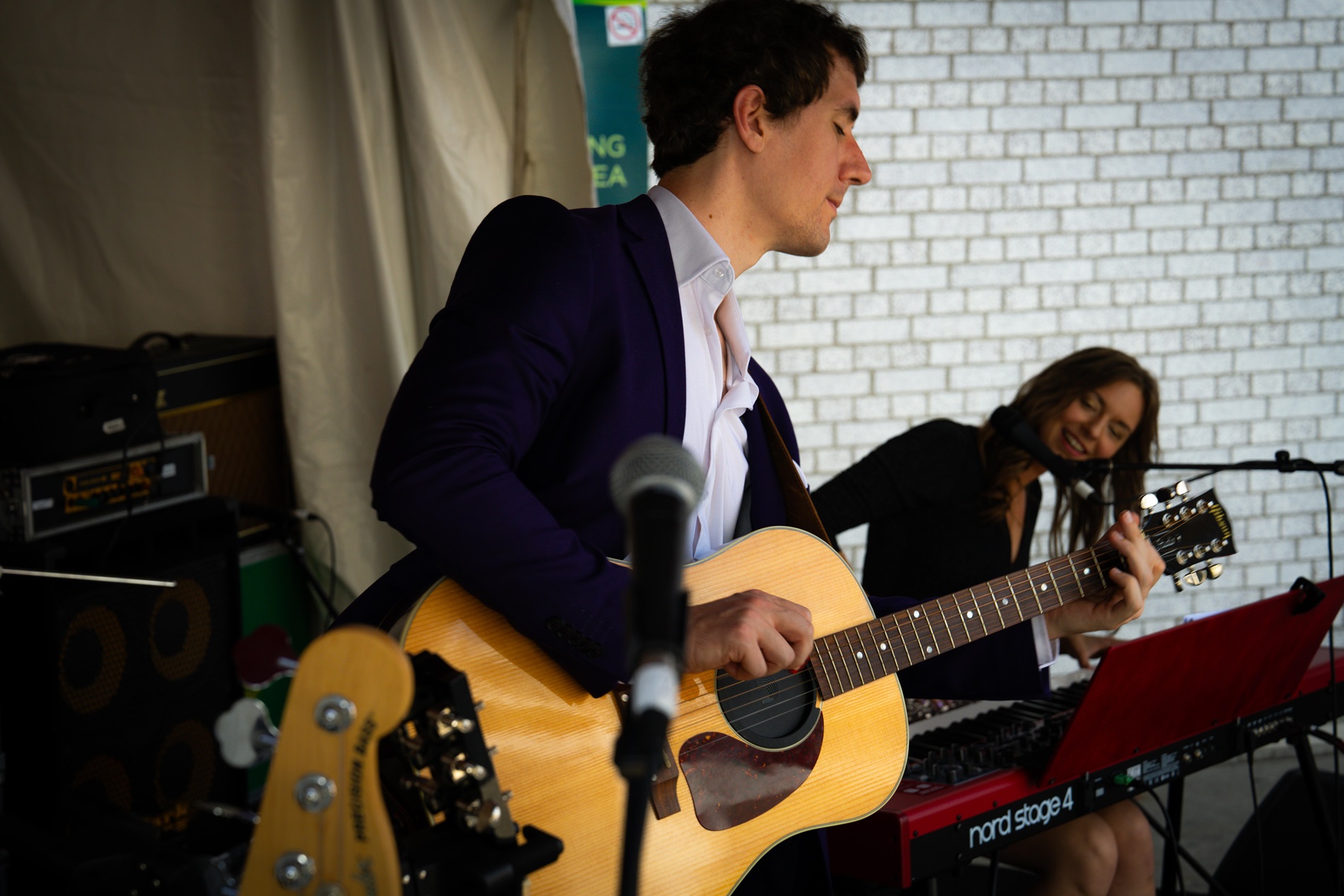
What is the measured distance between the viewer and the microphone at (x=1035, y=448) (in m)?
2.67

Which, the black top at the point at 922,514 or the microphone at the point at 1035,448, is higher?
the microphone at the point at 1035,448

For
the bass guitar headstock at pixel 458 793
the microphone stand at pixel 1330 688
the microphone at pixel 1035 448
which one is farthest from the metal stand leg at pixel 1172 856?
the bass guitar headstock at pixel 458 793

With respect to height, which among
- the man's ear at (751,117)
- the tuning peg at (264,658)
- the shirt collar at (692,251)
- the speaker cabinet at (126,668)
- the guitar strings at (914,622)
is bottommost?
the speaker cabinet at (126,668)

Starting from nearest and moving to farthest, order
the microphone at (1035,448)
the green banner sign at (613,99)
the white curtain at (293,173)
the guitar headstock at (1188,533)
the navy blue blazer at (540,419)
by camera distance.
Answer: the navy blue blazer at (540,419), the guitar headstock at (1188,533), the microphone at (1035,448), the white curtain at (293,173), the green banner sign at (613,99)

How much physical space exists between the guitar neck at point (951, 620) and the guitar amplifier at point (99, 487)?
1850 millimetres

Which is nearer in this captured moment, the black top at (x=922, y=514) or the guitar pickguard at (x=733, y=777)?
the guitar pickguard at (x=733, y=777)

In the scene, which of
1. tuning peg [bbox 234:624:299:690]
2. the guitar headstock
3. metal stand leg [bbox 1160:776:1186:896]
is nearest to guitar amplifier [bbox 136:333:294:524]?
tuning peg [bbox 234:624:299:690]

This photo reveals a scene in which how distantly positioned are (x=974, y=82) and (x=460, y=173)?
2.63 m

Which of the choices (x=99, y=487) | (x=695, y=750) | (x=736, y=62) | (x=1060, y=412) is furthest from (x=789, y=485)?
(x=99, y=487)

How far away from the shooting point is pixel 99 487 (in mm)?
2730

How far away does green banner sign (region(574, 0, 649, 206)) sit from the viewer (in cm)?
348

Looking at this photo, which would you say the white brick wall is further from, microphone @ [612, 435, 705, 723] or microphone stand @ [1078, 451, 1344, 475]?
microphone @ [612, 435, 705, 723]

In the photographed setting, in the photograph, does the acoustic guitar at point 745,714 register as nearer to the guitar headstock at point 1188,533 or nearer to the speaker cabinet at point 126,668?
the guitar headstock at point 1188,533

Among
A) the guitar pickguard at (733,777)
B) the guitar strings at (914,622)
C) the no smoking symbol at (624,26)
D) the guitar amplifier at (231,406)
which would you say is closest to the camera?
the guitar pickguard at (733,777)
